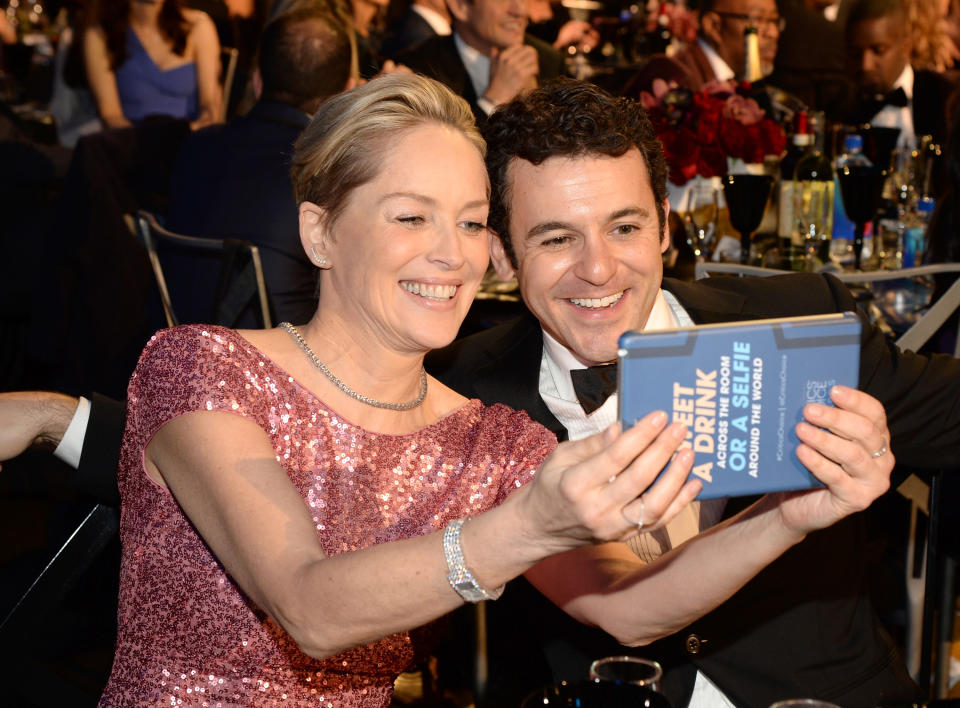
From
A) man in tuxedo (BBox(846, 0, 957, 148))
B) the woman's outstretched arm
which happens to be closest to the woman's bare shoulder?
man in tuxedo (BBox(846, 0, 957, 148))

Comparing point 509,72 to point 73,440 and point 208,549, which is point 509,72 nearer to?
point 73,440

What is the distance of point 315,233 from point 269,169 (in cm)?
185

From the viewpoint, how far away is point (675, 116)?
3.62 meters

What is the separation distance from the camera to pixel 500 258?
2322 millimetres

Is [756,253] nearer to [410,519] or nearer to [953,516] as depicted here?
[953,516]

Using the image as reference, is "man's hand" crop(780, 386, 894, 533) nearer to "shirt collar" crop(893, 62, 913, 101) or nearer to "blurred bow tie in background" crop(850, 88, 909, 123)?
"blurred bow tie in background" crop(850, 88, 909, 123)

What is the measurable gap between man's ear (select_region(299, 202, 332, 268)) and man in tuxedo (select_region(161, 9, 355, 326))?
1.45 metres

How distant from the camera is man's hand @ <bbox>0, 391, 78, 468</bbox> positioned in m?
1.89

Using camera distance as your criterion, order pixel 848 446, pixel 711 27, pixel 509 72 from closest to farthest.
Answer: pixel 848 446
pixel 509 72
pixel 711 27

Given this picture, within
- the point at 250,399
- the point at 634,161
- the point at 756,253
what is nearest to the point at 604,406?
the point at 634,161

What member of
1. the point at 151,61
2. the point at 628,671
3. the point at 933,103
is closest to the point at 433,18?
the point at 151,61

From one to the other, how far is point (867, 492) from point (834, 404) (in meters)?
0.14

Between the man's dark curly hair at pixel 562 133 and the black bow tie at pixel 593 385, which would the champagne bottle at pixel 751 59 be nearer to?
the man's dark curly hair at pixel 562 133

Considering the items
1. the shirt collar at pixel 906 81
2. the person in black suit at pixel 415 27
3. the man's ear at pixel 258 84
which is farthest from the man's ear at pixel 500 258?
the person in black suit at pixel 415 27
